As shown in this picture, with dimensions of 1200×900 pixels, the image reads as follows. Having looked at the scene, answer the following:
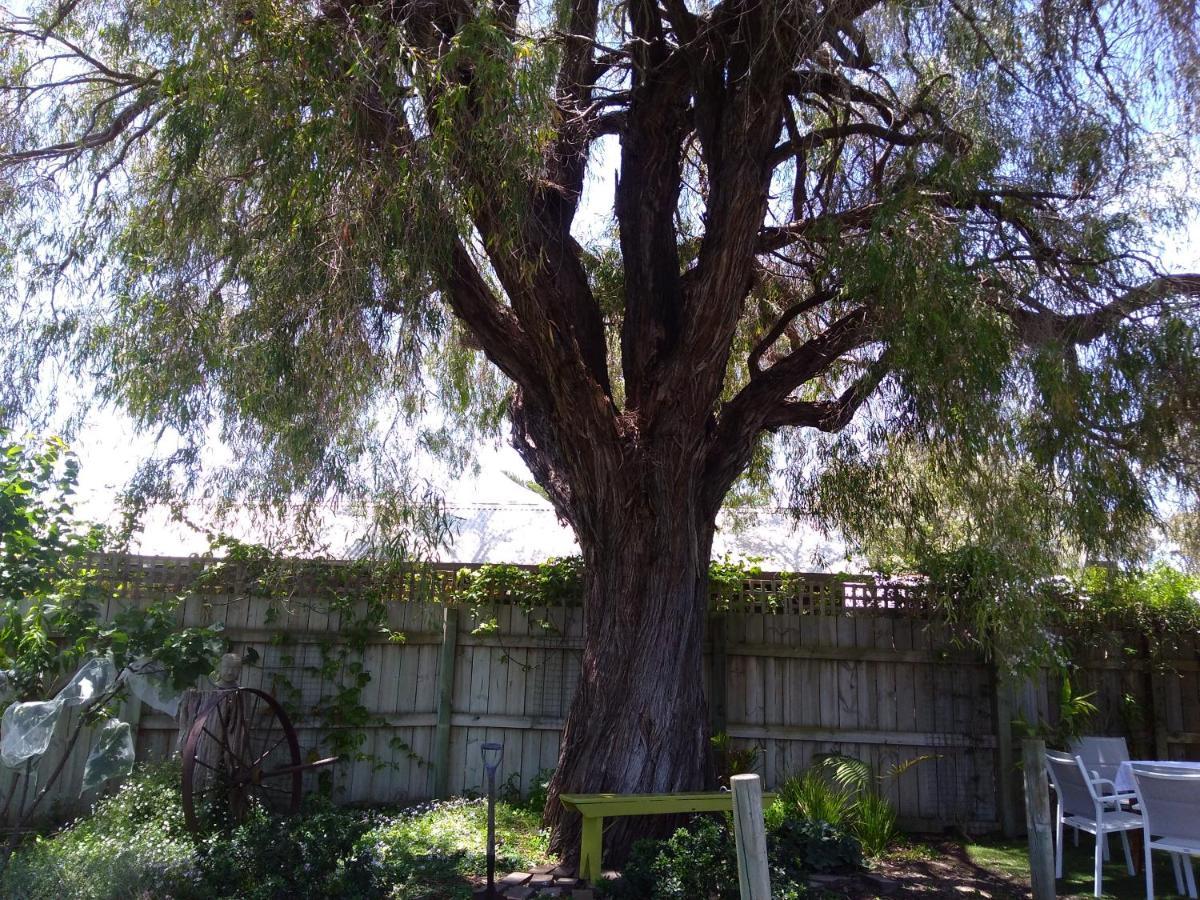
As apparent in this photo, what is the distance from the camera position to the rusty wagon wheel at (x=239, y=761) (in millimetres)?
6914

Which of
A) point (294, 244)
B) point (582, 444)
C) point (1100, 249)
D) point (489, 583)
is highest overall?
point (1100, 249)

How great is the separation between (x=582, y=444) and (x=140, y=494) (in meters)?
3.21

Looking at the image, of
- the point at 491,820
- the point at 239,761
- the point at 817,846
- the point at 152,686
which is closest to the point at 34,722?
the point at 152,686

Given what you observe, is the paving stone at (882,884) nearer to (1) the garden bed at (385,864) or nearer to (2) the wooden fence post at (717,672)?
(1) the garden bed at (385,864)

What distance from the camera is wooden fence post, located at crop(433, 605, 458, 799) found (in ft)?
28.3

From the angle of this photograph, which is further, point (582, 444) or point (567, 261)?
point (567, 261)

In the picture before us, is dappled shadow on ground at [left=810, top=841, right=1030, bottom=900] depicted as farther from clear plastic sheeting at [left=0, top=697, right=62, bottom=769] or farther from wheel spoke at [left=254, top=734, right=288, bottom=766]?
clear plastic sheeting at [left=0, top=697, right=62, bottom=769]

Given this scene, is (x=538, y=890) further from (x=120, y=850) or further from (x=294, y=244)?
(x=294, y=244)

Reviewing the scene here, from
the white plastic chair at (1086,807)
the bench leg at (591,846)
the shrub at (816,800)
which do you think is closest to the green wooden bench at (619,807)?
the bench leg at (591,846)

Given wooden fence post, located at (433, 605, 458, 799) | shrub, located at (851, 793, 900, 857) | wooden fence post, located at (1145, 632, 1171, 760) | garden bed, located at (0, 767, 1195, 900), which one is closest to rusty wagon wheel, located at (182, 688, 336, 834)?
garden bed, located at (0, 767, 1195, 900)

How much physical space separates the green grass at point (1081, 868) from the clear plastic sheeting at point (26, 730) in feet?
22.2

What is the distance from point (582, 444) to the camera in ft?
22.7

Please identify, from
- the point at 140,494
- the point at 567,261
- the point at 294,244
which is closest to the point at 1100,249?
the point at 567,261

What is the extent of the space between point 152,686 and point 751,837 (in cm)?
590
